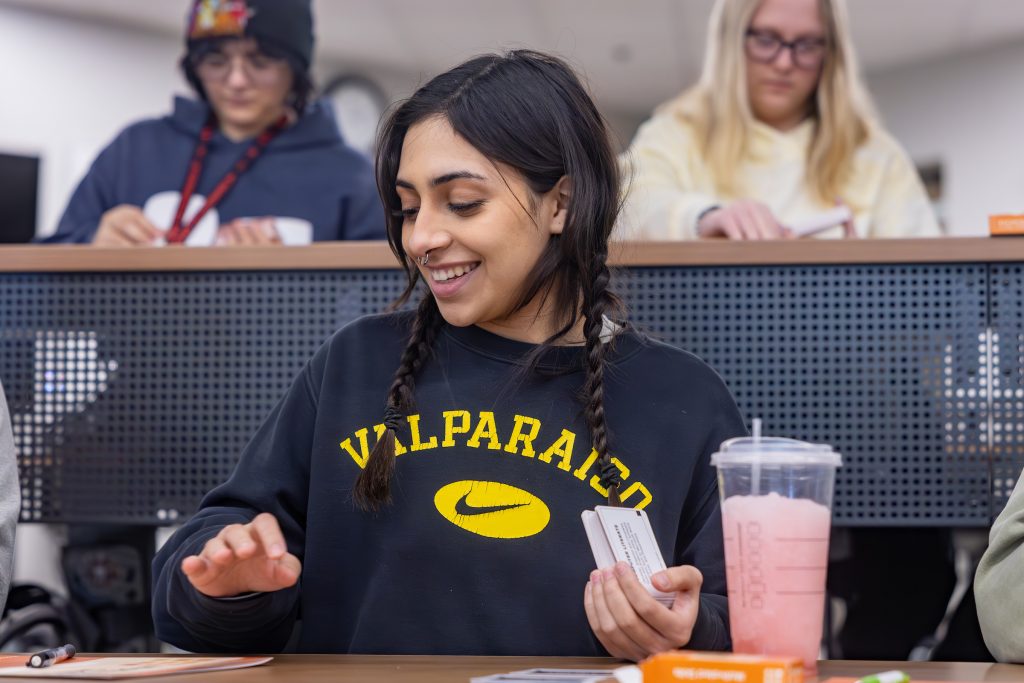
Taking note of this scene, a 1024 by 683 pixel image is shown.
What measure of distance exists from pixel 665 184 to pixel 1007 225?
0.63m

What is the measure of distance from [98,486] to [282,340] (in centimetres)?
35

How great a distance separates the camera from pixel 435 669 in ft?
3.17

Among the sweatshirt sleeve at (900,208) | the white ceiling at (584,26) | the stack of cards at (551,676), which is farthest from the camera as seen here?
the white ceiling at (584,26)

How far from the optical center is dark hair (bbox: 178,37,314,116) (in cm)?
241

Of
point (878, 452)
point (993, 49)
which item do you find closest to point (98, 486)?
point (878, 452)

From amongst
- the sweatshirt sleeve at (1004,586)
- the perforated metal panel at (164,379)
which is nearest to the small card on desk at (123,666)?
the sweatshirt sleeve at (1004,586)

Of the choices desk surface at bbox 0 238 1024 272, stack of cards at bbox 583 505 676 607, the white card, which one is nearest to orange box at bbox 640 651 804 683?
stack of cards at bbox 583 505 676 607

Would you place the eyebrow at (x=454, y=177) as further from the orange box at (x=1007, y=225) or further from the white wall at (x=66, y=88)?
the white wall at (x=66, y=88)

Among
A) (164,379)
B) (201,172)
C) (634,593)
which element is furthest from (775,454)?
(201,172)

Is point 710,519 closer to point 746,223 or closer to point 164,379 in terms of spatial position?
point 746,223

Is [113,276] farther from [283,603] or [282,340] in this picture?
[283,603]

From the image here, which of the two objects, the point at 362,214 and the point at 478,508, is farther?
the point at 362,214

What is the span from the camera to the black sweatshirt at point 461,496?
1.23 meters

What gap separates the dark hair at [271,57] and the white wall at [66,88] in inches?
153
